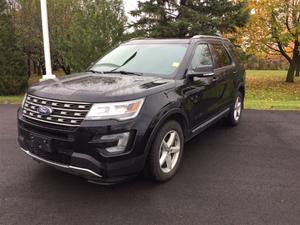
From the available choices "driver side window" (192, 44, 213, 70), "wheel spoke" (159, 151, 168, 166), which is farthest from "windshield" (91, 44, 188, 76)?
"wheel spoke" (159, 151, 168, 166)

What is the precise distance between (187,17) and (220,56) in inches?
410

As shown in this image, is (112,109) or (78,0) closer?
(112,109)

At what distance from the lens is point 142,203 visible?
354cm

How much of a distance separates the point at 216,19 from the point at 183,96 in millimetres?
11991

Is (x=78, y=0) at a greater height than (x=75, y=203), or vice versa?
(x=78, y=0)

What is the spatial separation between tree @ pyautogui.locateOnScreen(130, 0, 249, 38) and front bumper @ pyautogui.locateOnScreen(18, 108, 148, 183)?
12.3 m

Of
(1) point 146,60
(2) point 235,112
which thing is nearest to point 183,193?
(1) point 146,60

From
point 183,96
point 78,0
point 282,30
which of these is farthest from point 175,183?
point 78,0

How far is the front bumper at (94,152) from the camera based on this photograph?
3275 mm

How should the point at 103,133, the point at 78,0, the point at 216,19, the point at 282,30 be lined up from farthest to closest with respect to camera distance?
1. the point at 78,0
2. the point at 282,30
3. the point at 216,19
4. the point at 103,133

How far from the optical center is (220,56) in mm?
5742

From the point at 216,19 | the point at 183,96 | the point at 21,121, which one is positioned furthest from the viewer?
the point at 216,19

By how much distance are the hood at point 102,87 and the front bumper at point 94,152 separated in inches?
11.8

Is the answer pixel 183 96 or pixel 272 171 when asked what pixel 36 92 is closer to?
pixel 183 96
